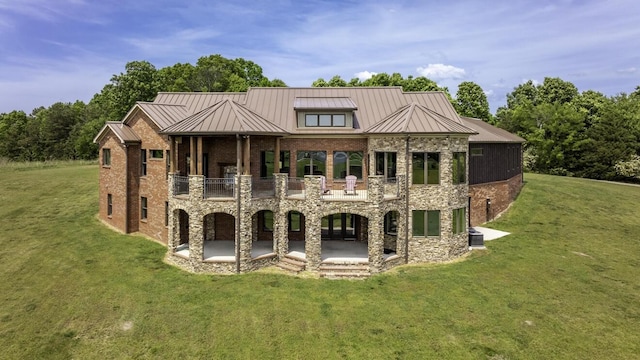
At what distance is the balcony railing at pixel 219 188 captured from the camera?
1972 centimetres

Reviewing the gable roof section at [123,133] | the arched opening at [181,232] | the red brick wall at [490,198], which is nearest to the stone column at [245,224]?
the arched opening at [181,232]

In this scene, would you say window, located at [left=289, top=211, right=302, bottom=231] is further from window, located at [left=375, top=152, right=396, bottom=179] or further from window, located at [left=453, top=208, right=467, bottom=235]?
window, located at [left=453, top=208, right=467, bottom=235]

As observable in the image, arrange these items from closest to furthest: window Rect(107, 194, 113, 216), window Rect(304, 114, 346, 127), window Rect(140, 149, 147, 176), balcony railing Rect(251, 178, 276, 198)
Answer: balcony railing Rect(251, 178, 276, 198) < window Rect(304, 114, 346, 127) < window Rect(140, 149, 147, 176) < window Rect(107, 194, 113, 216)

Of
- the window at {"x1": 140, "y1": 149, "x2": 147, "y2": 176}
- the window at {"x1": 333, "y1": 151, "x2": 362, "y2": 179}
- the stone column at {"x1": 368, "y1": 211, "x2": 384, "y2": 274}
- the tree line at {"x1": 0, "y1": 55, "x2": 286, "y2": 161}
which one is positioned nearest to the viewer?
the stone column at {"x1": 368, "y1": 211, "x2": 384, "y2": 274}

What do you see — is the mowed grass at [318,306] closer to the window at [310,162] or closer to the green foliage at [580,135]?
the window at [310,162]

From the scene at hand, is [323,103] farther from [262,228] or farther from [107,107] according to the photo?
[107,107]

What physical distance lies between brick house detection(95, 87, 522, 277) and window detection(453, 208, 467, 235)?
0.06 meters

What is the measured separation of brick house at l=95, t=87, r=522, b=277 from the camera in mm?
19062

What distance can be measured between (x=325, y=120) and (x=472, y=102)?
47.0 meters

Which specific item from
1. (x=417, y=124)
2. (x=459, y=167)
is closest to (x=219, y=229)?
(x=417, y=124)

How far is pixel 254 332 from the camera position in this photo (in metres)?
13.6

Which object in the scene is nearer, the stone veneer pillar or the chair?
Answer: the stone veneer pillar

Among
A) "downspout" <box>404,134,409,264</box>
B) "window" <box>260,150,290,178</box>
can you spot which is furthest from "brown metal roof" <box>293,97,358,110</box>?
"downspout" <box>404,134,409,264</box>

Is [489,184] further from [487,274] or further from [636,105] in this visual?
[636,105]
